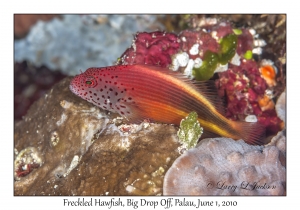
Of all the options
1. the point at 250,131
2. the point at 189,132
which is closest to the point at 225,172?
the point at 189,132

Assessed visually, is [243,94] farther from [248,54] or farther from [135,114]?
[135,114]

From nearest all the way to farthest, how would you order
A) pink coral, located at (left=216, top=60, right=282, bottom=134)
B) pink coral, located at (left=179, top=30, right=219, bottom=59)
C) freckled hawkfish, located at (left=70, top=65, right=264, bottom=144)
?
freckled hawkfish, located at (left=70, top=65, right=264, bottom=144)
pink coral, located at (left=179, top=30, right=219, bottom=59)
pink coral, located at (left=216, top=60, right=282, bottom=134)

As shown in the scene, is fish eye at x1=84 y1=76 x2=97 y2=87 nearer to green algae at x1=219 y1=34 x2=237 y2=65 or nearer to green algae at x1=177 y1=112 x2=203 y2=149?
green algae at x1=177 y1=112 x2=203 y2=149

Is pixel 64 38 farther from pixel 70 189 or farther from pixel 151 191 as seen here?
pixel 151 191

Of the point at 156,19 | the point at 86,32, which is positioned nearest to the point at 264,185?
the point at 156,19

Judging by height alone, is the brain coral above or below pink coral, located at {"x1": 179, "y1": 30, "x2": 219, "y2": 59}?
below

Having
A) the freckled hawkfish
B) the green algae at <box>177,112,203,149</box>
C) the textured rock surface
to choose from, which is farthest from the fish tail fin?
the textured rock surface

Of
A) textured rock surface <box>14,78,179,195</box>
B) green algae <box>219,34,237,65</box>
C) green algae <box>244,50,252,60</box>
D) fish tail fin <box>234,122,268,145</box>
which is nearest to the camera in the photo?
textured rock surface <box>14,78,179,195</box>

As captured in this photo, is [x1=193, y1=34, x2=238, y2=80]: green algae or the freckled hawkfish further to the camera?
[x1=193, y1=34, x2=238, y2=80]: green algae

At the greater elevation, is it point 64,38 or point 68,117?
point 64,38
